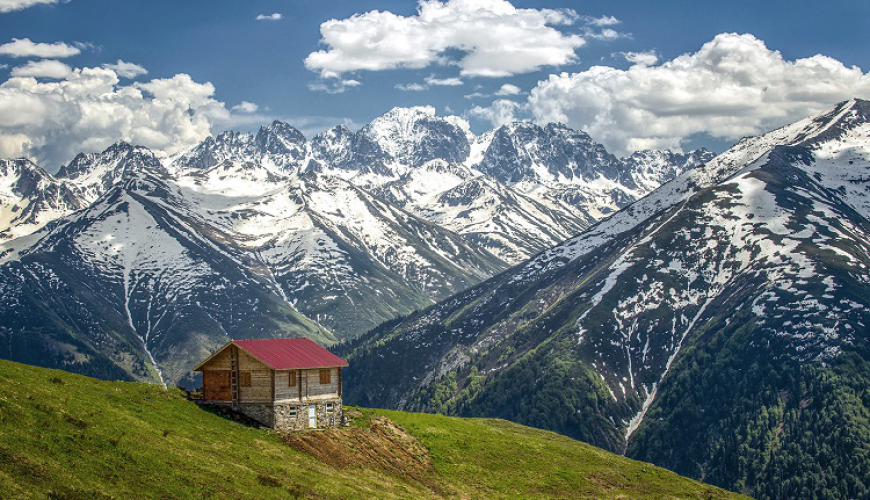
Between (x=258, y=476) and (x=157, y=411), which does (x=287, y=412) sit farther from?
(x=258, y=476)

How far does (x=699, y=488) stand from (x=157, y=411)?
229 ft

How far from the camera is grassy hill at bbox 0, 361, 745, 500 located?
51031mm

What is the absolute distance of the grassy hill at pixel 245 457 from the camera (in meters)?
51.0

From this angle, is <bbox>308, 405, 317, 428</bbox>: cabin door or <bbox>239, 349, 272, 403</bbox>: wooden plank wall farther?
<bbox>308, 405, 317, 428</bbox>: cabin door

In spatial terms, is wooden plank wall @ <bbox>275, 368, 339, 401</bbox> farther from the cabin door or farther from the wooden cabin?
the cabin door

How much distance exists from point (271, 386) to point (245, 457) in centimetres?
1662

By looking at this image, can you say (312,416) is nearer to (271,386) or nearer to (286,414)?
(286,414)

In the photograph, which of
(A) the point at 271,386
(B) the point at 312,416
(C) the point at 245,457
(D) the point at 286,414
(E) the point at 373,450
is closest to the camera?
(C) the point at 245,457

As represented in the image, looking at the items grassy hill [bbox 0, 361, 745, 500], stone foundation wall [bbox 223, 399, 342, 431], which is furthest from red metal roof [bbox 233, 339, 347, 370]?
grassy hill [bbox 0, 361, 745, 500]

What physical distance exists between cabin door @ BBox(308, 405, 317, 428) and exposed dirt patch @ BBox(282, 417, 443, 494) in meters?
3.59

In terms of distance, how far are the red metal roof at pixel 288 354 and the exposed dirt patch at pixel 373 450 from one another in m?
7.51

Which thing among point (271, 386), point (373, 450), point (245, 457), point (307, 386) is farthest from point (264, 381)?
point (245, 457)

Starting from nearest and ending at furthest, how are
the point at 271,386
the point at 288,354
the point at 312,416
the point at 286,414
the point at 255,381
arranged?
the point at 271,386, the point at 286,414, the point at 255,381, the point at 312,416, the point at 288,354

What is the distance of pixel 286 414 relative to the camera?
83.4m
